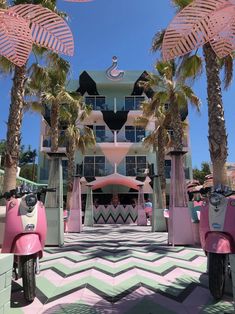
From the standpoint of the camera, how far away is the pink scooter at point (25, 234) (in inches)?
149

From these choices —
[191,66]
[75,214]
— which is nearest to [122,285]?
[191,66]

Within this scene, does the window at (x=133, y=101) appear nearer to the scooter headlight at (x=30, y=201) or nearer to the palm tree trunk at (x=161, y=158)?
the palm tree trunk at (x=161, y=158)

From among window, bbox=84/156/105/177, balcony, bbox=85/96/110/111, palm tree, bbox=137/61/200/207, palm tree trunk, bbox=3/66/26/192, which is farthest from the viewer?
balcony, bbox=85/96/110/111

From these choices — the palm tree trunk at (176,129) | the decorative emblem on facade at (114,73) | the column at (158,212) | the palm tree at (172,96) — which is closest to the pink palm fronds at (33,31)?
the palm tree trunk at (176,129)

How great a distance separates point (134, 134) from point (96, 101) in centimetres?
528

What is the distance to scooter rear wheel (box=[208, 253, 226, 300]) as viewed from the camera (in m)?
3.65

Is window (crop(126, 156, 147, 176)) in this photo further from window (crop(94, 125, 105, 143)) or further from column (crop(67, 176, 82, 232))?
column (crop(67, 176, 82, 232))

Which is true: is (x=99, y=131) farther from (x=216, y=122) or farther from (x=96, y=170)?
(x=216, y=122)

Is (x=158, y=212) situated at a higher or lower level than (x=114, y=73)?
lower

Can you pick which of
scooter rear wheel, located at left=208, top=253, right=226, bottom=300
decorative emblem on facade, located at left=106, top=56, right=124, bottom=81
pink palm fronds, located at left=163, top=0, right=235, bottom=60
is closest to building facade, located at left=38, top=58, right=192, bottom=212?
decorative emblem on facade, located at left=106, top=56, right=124, bottom=81

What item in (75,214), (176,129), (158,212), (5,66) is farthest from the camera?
(75,214)

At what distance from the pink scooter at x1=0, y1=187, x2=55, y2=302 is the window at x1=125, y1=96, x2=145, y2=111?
26.8 meters

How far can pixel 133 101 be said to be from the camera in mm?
30703

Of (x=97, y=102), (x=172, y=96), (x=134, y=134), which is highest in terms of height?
(x=97, y=102)
